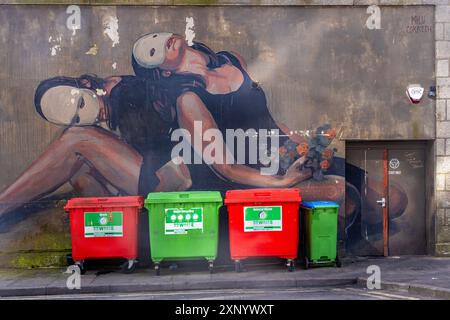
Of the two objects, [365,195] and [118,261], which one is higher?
[365,195]

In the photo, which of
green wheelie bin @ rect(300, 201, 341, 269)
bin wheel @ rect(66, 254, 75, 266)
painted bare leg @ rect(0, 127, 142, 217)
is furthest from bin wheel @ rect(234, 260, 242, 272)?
bin wheel @ rect(66, 254, 75, 266)

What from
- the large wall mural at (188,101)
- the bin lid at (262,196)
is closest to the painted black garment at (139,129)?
the large wall mural at (188,101)

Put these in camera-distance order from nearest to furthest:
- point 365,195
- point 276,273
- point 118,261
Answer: point 276,273 < point 118,261 < point 365,195

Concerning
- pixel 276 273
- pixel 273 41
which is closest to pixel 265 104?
pixel 273 41

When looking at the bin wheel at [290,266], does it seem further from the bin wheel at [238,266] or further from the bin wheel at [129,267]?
the bin wheel at [129,267]

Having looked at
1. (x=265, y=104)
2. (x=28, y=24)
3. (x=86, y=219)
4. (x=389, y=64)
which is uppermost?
(x=28, y=24)

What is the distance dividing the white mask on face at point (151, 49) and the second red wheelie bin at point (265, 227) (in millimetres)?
2950

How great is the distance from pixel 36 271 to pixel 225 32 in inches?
210

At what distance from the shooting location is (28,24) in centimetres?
1011

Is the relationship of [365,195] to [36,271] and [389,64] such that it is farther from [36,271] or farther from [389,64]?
[36,271]

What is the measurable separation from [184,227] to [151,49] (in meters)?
3.31

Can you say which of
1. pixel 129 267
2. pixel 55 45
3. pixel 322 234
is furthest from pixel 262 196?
pixel 55 45

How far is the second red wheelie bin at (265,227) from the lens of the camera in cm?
927

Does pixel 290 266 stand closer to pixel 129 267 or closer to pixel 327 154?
pixel 327 154
